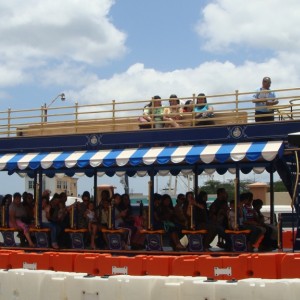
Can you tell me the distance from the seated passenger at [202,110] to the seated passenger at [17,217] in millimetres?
5898

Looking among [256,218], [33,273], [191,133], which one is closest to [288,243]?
[256,218]

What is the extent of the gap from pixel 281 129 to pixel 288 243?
4.99 m

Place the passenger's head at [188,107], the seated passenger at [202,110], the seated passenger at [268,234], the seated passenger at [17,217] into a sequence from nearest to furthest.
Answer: the seated passenger at [268,234] < the seated passenger at [202,110] < the passenger's head at [188,107] < the seated passenger at [17,217]

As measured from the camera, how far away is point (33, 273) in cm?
1252

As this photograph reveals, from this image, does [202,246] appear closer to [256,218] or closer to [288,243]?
[256,218]

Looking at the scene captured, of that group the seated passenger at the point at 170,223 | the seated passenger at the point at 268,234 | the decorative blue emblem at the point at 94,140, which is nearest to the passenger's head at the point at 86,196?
the decorative blue emblem at the point at 94,140

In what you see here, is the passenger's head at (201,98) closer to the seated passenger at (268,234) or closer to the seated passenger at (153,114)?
the seated passenger at (153,114)

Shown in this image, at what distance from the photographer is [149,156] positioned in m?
19.2

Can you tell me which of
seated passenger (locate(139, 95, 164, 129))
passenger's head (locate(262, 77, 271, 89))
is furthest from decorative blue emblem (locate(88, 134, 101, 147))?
passenger's head (locate(262, 77, 271, 89))

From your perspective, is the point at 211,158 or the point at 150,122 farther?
the point at 150,122

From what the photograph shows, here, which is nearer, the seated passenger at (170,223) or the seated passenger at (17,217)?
the seated passenger at (170,223)

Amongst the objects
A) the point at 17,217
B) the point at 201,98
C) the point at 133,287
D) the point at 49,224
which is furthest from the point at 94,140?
the point at 133,287

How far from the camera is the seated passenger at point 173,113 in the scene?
19984 millimetres

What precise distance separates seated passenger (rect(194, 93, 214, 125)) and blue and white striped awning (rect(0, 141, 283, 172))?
97 cm
